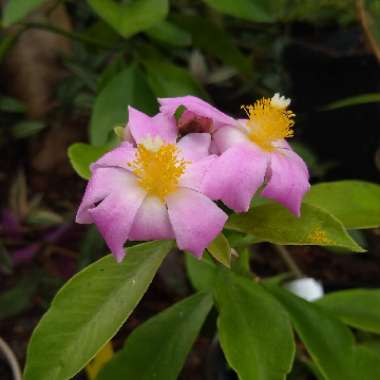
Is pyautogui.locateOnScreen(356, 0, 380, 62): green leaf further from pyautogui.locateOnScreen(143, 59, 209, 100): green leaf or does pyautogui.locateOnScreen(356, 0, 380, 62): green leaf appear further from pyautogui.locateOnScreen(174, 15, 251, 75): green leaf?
pyautogui.locateOnScreen(143, 59, 209, 100): green leaf

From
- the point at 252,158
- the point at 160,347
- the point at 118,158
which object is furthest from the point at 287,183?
the point at 160,347

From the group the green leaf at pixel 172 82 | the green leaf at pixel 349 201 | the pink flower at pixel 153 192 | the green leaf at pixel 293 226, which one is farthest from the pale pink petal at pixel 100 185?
the green leaf at pixel 172 82

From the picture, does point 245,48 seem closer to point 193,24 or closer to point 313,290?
point 193,24

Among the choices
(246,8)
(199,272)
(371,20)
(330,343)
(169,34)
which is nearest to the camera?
(330,343)

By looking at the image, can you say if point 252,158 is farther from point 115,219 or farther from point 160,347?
point 160,347

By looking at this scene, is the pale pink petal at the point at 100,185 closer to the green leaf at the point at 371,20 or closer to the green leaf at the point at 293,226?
the green leaf at the point at 293,226

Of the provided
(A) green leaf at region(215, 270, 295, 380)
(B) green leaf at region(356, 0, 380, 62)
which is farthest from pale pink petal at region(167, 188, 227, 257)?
(B) green leaf at region(356, 0, 380, 62)

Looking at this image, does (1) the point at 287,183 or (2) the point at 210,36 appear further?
(2) the point at 210,36

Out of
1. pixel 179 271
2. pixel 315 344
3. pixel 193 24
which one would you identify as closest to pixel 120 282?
pixel 315 344
